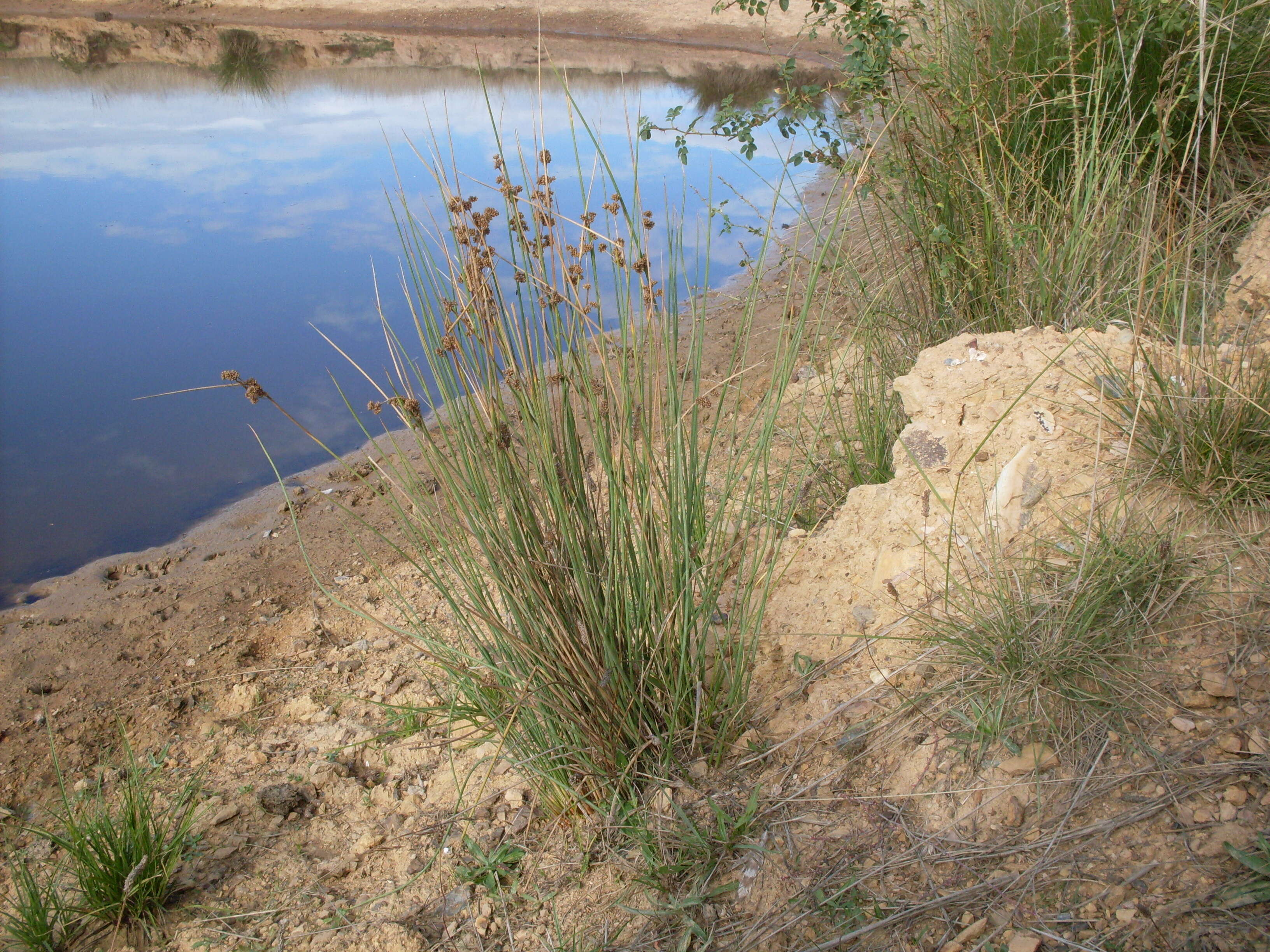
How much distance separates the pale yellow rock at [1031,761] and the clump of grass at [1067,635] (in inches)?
1.1

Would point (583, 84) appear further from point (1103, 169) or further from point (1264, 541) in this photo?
point (1264, 541)

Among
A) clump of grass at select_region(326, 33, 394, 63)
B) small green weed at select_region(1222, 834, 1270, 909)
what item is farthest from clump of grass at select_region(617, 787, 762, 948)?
clump of grass at select_region(326, 33, 394, 63)

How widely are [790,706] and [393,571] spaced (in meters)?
1.86

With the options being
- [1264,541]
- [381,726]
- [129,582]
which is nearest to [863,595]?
[1264,541]

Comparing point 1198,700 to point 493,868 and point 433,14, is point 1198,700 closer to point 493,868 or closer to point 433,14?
point 493,868

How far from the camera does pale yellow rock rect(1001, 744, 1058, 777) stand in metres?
1.66

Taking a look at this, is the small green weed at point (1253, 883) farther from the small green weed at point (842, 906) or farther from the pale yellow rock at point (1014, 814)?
the small green weed at point (842, 906)

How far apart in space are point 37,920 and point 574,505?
1346 millimetres

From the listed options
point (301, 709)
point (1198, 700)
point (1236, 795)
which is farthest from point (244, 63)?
point (1236, 795)

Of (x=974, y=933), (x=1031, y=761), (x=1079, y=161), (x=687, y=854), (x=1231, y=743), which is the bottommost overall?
(x=687, y=854)

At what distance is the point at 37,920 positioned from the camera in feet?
5.79

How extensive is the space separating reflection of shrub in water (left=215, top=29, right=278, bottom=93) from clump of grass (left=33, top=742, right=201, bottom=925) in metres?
11.5

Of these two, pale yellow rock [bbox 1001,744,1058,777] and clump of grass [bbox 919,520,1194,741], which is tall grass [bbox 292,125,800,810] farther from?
pale yellow rock [bbox 1001,744,1058,777]

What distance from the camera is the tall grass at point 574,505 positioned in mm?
1641
